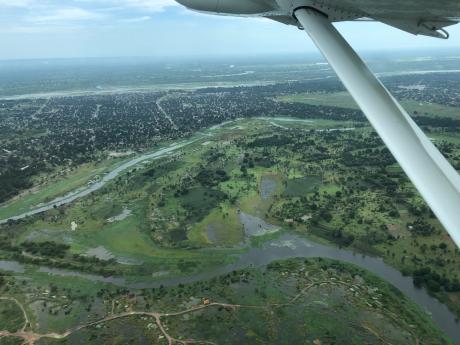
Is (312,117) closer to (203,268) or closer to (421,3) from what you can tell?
(203,268)

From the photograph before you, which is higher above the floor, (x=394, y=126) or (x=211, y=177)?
Answer: (x=394, y=126)

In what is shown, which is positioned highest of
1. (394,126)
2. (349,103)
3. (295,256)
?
(394,126)

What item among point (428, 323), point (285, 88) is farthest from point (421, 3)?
point (285, 88)

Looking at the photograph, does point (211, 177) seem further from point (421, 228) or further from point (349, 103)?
point (349, 103)

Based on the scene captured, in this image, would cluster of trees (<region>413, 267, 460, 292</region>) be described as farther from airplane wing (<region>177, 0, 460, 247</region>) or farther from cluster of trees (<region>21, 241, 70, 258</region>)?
cluster of trees (<region>21, 241, 70, 258</region>)

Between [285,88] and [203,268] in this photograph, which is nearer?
[203,268]

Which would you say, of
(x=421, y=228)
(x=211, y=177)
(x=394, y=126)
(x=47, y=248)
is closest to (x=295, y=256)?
(x=421, y=228)

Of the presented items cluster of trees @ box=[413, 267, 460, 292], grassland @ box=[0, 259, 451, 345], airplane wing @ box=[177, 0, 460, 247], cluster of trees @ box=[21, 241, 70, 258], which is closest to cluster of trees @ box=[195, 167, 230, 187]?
cluster of trees @ box=[21, 241, 70, 258]
